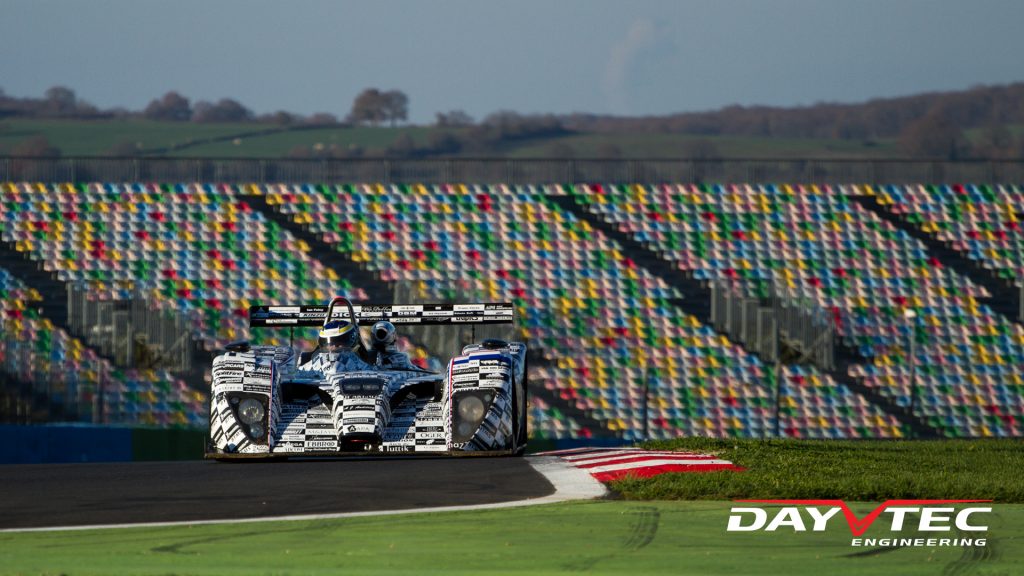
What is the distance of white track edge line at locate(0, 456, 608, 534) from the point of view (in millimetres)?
9578

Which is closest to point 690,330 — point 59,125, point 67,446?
point 67,446

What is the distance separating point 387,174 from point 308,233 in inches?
96.6

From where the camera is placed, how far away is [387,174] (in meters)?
34.5

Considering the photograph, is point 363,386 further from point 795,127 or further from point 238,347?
point 795,127

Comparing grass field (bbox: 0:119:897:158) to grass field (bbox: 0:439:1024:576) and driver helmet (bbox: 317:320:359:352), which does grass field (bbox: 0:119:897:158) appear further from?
grass field (bbox: 0:439:1024:576)

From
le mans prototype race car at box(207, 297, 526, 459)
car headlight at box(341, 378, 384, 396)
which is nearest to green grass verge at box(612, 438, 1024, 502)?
le mans prototype race car at box(207, 297, 526, 459)

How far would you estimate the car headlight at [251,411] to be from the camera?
45.6ft

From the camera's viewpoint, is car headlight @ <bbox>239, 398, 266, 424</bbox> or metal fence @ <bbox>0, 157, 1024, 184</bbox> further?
metal fence @ <bbox>0, 157, 1024, 184</bbox>

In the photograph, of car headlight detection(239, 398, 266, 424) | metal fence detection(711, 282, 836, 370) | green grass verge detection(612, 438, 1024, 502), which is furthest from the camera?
metal fence detection(711, 282, 836, 370)

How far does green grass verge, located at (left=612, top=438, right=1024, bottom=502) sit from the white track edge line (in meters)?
0.30

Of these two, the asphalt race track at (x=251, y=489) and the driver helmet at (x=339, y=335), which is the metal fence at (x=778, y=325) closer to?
the driver helmet at (x=339, y=335)

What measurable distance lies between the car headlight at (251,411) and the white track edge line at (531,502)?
2.43 metres

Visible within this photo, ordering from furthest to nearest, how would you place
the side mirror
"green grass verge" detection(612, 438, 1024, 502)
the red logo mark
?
the side mirror → "green grass verge" detection(612, 438, 1024, 502) → the red logo mark

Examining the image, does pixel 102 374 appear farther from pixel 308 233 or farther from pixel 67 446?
pixel 308 233
